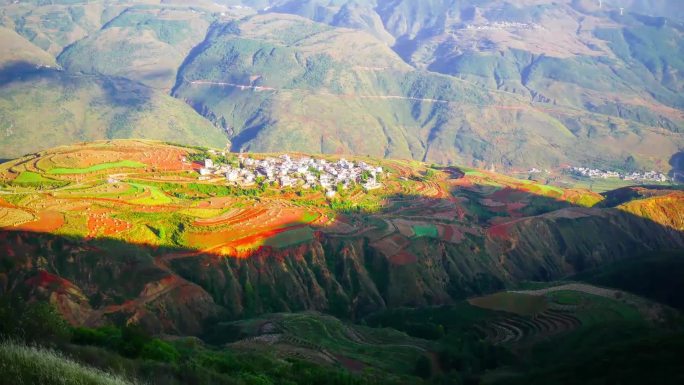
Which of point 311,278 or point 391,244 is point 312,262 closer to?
point 311,278

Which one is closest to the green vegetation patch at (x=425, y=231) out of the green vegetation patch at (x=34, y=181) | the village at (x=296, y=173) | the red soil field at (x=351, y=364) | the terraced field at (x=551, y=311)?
the terraced field at (x=551, y=311)

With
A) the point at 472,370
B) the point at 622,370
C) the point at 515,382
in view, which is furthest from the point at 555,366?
the point at 472,370

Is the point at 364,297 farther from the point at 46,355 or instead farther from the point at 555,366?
the point at 46,355

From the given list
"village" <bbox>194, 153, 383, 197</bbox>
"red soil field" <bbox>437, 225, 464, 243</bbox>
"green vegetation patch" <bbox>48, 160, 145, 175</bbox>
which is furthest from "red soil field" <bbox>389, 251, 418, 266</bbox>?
"green vegetation patch" <bbox>48, 160, 145, 175</bbox>

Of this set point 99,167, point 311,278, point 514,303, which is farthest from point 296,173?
point 514,303

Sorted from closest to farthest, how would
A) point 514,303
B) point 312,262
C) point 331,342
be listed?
point 331,342 < point 514,303 < point 312,262

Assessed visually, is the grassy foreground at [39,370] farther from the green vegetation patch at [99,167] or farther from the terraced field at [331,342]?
the green vegetation patch at [99,167]

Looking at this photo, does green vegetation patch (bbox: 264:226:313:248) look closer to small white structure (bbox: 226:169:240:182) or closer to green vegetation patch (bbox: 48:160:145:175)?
small white structure (bbox: 226:169:240:182)

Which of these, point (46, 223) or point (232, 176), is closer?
point (46, 223)
